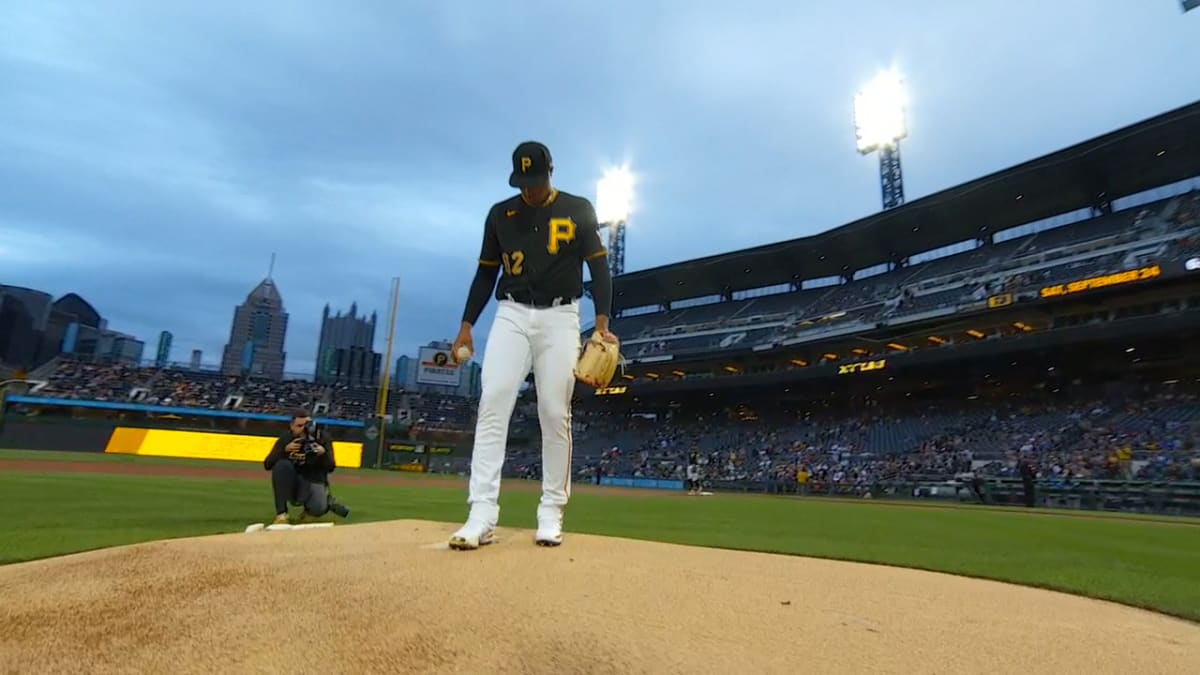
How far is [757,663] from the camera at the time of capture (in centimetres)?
148

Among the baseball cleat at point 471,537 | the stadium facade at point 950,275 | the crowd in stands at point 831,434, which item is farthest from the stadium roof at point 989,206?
the baseball cleat at point 471,537

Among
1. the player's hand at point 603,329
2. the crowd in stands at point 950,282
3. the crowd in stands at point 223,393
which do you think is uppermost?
the crowd in stands at point 950,282

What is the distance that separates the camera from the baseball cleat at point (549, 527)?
317 centimetres

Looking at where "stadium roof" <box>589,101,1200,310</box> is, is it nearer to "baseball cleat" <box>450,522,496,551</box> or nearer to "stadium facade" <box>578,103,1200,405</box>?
"stadium facade" <box>578,103,1200,405</box>

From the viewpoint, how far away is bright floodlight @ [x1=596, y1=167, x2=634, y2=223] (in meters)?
40.4

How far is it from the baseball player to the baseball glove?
0.22ft

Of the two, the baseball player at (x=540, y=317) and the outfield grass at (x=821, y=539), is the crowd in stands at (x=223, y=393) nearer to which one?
the outfield grass at (x=821, y=539)

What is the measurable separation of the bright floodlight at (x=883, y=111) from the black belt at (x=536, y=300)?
111 ft

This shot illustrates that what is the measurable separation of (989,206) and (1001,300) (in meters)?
6.17

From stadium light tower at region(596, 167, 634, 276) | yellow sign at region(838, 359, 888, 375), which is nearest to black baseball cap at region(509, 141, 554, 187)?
yellow sign at region(838, 359, 888, 375)

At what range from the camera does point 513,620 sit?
5.54ft

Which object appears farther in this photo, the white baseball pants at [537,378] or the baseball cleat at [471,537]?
the white baseball pants at [537,378]

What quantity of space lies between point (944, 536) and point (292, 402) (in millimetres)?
44415

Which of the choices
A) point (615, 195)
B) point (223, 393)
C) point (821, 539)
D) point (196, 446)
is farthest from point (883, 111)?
point (223, 393)
